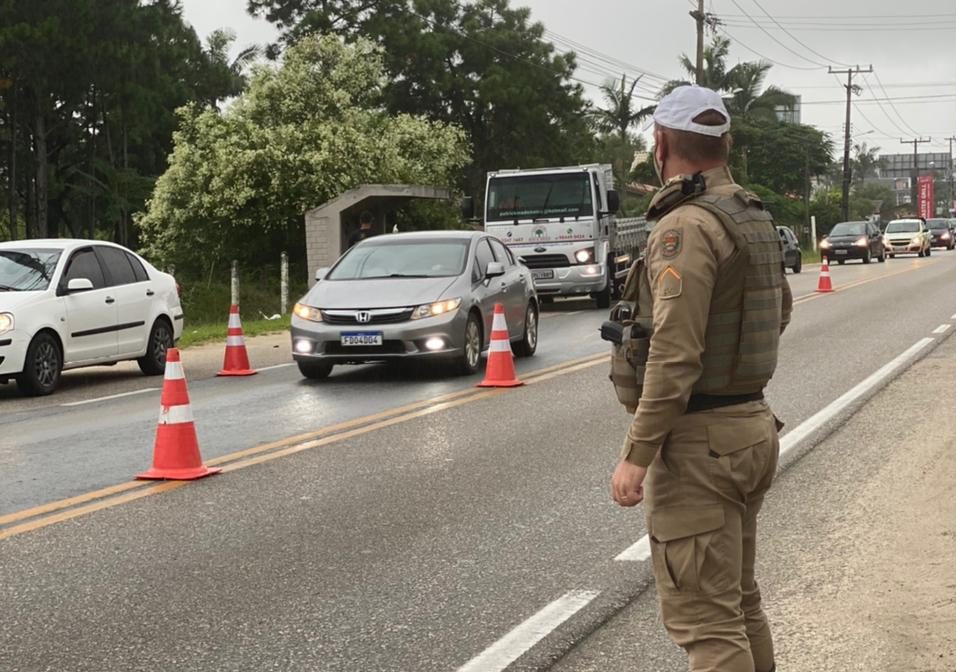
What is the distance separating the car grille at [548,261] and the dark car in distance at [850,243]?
25.7m

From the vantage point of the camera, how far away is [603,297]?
27438 millimetres

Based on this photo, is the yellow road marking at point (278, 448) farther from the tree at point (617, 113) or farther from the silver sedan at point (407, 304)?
the tree at point (617, 113)

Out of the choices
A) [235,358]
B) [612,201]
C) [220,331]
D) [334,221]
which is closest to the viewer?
[235,358]

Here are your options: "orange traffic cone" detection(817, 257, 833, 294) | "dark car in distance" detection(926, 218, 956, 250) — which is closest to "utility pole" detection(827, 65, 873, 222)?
"dark car in distance" detection(926, 218, 956, 250)

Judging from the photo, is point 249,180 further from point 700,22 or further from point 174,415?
point 174,415

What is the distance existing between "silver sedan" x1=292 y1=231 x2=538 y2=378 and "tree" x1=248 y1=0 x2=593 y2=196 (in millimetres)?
44049

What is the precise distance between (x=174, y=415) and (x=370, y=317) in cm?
553

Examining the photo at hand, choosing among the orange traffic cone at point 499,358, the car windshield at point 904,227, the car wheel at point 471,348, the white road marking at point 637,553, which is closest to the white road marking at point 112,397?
the car wheel at point 471,348

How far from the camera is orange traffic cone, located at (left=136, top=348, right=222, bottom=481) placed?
28.5 feet

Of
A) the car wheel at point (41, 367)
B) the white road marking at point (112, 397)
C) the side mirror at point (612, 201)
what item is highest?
the side mirror at point (612, 201)

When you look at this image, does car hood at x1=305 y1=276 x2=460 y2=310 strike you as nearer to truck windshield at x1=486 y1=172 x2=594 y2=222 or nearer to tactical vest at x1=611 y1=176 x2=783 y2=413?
tactical vest at x1=611 y1=176 x2=783 y2=413

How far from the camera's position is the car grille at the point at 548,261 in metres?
27.0

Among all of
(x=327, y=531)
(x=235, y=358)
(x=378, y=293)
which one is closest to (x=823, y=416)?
(x=378, y=293)

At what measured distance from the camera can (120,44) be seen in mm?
44812
